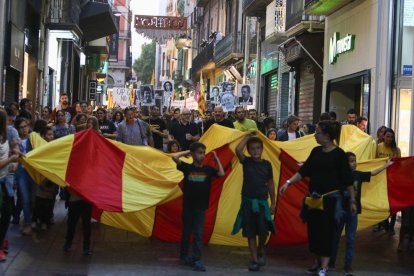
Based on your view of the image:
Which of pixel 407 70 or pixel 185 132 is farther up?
pixel 407 70

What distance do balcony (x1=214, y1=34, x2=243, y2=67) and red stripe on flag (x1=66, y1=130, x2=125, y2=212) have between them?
26717 mm

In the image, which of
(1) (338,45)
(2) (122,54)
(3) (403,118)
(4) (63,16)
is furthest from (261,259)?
(2) (122,54)

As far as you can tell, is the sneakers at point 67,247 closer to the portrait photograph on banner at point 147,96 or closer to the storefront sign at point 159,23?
the portrait photograph on banner at point 147,96

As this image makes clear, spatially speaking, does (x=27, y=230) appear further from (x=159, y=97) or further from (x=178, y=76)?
(x=178, y=76)

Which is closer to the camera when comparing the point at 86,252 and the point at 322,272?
the point at 322,272

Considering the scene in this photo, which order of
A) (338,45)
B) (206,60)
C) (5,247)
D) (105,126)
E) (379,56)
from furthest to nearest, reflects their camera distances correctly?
1. (206,60)
2. (338,45)
3. (379,56)
4. (105,126)
5. (5,247)

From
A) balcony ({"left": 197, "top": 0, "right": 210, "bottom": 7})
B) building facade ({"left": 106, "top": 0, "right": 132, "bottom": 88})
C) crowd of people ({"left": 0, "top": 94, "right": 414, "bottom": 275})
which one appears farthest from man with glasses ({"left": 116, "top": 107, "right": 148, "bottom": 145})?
building facade ({"left": 106, "top": 0, "right": 132, "bottom": 88})

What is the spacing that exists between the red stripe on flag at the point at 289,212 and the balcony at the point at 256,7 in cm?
1955

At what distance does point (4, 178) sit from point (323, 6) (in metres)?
13.8

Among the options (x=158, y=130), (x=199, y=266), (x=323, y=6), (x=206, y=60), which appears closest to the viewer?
(x=199, y=266)

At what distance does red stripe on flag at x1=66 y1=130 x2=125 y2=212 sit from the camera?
350 inches

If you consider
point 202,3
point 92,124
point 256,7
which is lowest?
point 92,124

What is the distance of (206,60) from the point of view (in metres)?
47.4

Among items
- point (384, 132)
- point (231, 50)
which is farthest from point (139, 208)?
point (231, 50)
